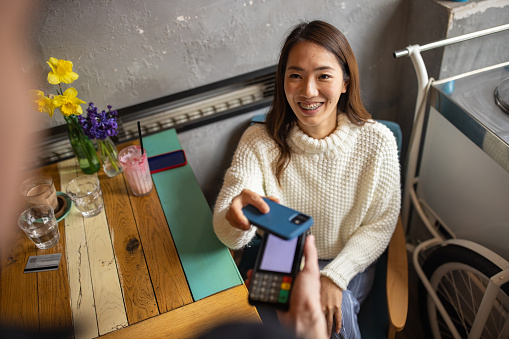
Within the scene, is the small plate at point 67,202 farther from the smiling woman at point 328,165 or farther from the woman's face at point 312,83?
the woman's face at point 312,83

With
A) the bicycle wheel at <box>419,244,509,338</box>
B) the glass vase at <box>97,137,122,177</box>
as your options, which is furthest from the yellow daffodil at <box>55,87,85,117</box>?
the bicycle wheel at <box>419,244,509,338</box>

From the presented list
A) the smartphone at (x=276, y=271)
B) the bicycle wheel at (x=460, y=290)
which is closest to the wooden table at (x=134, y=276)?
the smartphone at (x=276, y=271)

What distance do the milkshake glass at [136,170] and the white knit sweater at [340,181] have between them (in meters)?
0.25

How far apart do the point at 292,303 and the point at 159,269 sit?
0.42 meters

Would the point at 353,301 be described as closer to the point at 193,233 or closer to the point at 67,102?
the point at 193,233

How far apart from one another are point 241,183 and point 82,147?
56cm

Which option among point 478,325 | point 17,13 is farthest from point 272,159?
point 17,13

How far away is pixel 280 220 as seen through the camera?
1.00m

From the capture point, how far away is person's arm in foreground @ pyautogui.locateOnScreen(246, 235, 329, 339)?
33.2 inches

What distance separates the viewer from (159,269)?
1.17m

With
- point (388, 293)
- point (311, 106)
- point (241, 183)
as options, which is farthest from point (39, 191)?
point (388, 293)

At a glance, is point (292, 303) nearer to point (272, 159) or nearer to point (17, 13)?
point (272, 159)

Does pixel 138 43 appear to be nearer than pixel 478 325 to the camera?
No

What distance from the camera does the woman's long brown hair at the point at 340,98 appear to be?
1232 mm
